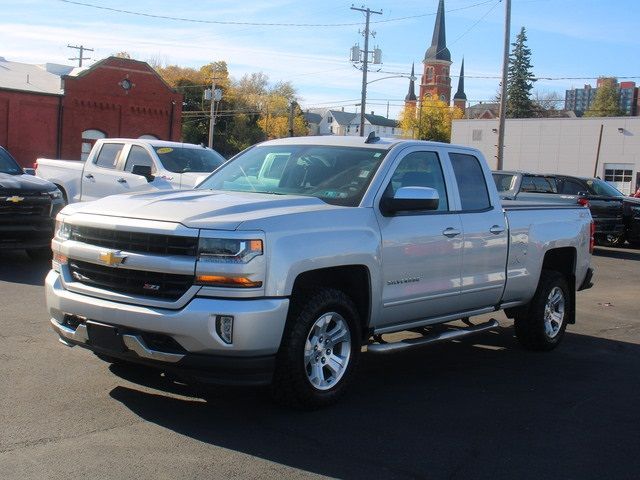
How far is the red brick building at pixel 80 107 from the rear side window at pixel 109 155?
2548 centimetres

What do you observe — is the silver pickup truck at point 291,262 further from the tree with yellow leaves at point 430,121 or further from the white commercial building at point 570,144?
the tree with yellow leaves at point 430,121

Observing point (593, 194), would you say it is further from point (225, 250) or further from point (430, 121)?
point (430, 121)

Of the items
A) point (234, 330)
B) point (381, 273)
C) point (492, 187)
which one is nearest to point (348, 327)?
point (381, 273)

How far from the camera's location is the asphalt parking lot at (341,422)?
14.8 feet

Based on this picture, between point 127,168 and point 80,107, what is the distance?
2790 cm

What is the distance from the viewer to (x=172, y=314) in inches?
192

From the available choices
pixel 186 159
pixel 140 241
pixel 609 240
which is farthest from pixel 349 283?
pixel 609 240

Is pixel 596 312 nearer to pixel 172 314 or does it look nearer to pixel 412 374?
pixel 412 374

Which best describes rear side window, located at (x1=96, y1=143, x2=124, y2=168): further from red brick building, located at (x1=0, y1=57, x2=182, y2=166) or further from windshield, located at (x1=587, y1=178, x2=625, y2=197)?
red brick building, located at (x1=0, y1=57, x2=182, y2=166)

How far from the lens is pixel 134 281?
203 inches

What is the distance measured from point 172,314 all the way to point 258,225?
77 cm

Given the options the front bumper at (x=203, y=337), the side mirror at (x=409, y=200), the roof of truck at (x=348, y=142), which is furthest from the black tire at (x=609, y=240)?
the front bumper at (x=203, y=337)

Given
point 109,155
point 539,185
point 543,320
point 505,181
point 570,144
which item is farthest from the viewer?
point 570,144

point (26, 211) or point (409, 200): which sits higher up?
point (409, 200)
